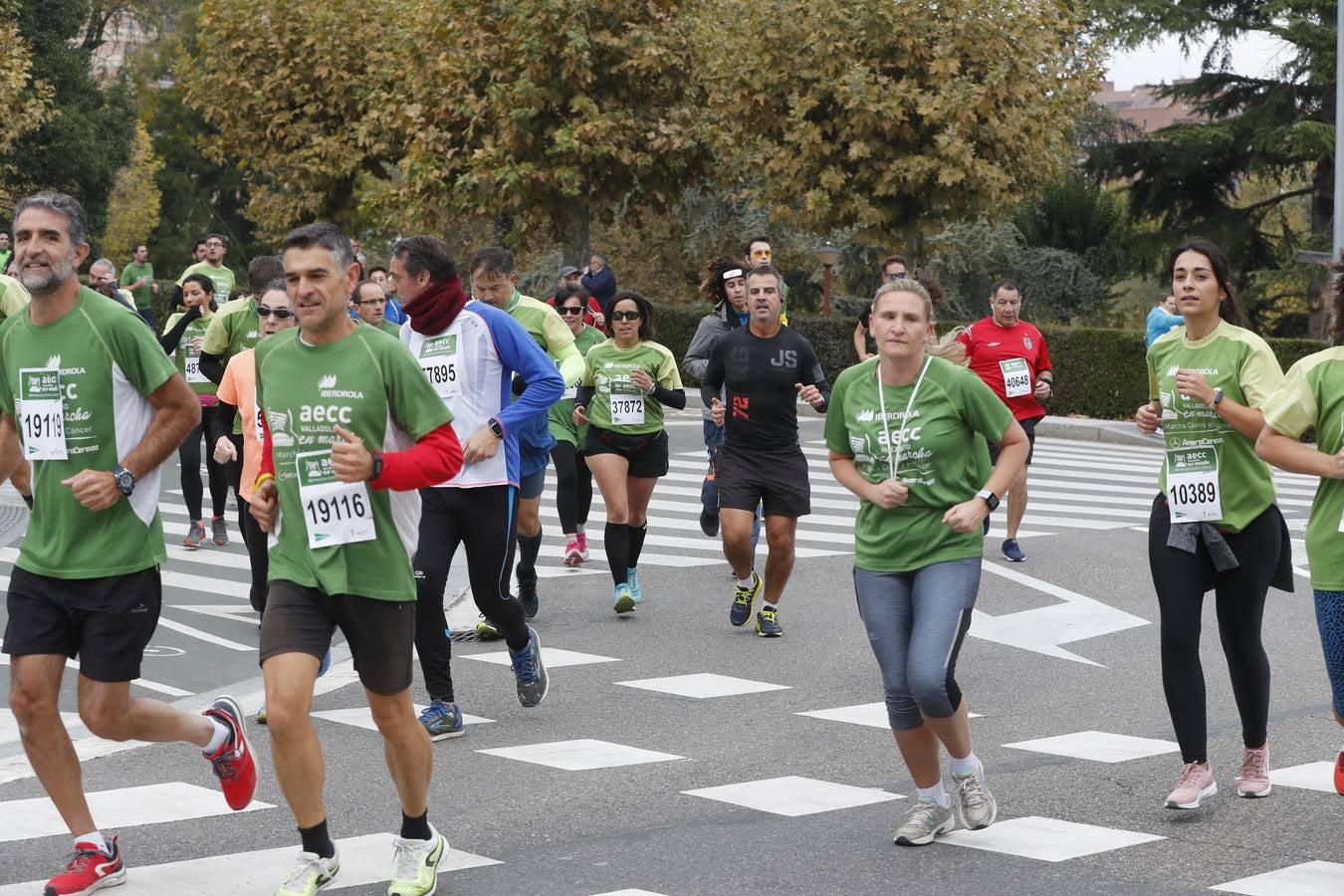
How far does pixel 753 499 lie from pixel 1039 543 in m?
4.47

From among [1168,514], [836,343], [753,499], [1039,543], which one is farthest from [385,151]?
[1168,514]

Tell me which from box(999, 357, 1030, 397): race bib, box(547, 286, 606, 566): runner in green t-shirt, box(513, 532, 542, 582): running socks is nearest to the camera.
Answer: box(513, 532, 542, 582): running socks

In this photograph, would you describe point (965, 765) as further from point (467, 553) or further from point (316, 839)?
point (467, 553)

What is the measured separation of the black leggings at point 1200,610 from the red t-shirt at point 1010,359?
260 inches

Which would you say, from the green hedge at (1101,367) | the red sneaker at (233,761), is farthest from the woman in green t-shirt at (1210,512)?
the green hedge at (1101,367)

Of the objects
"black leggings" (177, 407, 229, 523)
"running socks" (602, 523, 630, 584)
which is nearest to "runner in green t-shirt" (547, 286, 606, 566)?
"running socks" (602, 523, 630, 584)

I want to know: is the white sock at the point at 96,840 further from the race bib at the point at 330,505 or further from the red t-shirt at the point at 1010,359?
the red t-shirt at the point at 1010,359

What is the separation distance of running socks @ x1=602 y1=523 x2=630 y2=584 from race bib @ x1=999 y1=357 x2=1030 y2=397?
321cm

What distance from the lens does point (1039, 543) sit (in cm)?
1424

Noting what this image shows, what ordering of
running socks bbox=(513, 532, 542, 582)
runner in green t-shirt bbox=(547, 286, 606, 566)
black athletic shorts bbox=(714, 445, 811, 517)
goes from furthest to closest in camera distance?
runner in green t-shirt bbox=(547, 286, 606, 566)
running socks bbox=(513, 532, 542, 582)
black athletic shorts bbox=(714, 445, 811, 517)

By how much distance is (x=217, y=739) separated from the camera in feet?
19.2

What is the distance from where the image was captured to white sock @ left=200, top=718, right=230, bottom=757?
5859mm

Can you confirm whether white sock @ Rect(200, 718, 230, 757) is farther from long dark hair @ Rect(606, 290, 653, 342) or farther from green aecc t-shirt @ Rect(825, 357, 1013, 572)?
long dark hair @ Rect(606, 290, 653, 342)

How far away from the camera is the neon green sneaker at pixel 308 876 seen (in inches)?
204
